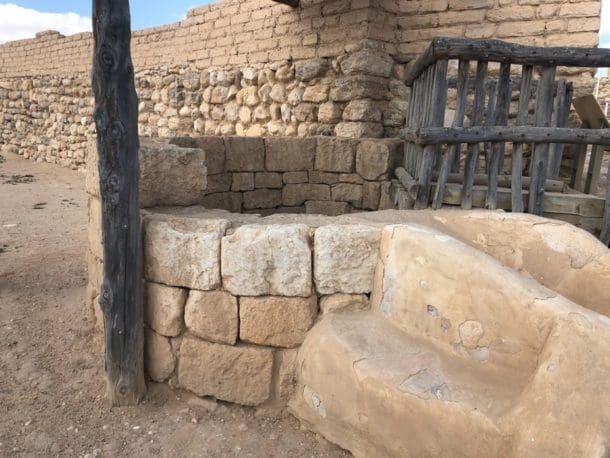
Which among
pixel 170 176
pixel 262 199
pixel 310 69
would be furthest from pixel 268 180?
pixel 170 176

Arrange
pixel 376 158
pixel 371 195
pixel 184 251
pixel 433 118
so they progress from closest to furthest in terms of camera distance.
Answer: pixel 184 251
pixel 433 118
pixel 376 158
pixel 371 195

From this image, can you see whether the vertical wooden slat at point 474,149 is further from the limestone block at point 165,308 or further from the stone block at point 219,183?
the stone block at point 219,183

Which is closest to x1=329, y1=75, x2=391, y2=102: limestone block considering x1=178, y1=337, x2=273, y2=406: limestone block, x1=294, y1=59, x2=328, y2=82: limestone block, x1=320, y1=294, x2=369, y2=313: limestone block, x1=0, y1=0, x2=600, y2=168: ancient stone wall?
x1=0, y1=0, x2=600, y2=168: ancient stone wall

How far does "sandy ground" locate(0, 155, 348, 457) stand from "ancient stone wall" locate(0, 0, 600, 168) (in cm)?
415

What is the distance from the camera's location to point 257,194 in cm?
572

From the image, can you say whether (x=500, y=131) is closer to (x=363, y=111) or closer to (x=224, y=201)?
(x=363, y=111)

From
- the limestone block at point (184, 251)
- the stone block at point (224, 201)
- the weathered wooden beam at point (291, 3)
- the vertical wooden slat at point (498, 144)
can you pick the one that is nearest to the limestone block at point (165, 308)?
the limestone block at point (184, 251)

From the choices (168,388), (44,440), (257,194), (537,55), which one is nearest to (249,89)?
(257,194)

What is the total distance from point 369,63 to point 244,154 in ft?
7.09

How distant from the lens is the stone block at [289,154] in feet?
18.6

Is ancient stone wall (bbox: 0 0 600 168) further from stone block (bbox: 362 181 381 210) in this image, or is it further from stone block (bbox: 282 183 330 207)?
stone block (bbox: 362 181 381 210)

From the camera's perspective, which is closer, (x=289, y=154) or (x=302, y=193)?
(x=289, y=154)

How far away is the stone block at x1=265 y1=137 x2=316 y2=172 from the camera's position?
5.68 metres

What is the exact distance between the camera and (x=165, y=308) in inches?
113
